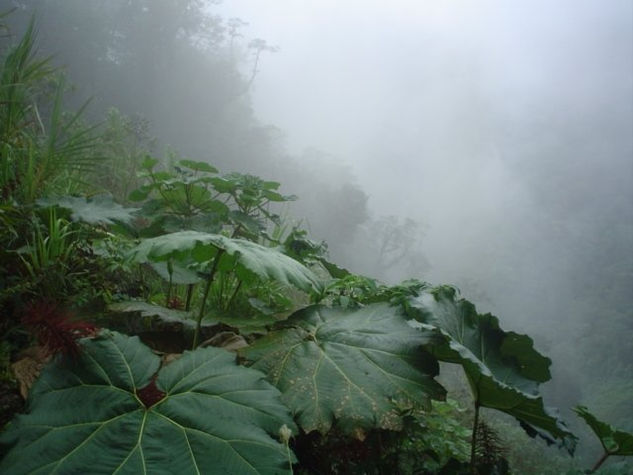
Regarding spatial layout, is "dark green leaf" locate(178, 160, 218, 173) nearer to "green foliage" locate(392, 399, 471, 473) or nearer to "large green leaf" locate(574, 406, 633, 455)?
"green foliage" locate(392, 399, 471, 473)

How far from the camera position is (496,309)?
36.7m

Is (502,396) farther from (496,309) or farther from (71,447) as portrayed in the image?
(496,309)

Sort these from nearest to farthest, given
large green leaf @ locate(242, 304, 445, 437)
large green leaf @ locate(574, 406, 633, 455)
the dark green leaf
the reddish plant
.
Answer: the reddish plant, large green leaf @ locate(242, 304, 445, 437), large green leaf @ locate(574, 406, 633, 455), the dark green leaf

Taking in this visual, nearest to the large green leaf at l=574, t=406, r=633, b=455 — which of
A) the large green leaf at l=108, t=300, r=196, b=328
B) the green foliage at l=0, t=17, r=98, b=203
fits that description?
the large green leaf at l=108, t=300, r=196, b=328

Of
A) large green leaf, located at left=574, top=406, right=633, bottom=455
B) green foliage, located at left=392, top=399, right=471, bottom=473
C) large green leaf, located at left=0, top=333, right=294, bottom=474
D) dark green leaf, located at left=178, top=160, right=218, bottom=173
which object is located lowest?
green foliage, located at left=392, top=399, right=471, bottom=473

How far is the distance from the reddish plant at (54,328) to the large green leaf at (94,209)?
0.99m

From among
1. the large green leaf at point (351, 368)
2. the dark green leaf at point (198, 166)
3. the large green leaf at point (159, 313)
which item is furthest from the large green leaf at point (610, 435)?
the dark green leaf at point (198, 166)

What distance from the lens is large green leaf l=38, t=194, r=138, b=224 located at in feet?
5.30

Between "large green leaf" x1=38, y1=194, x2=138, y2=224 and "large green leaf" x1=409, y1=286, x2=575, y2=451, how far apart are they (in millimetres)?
1348

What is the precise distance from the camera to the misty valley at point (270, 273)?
2.27 ft

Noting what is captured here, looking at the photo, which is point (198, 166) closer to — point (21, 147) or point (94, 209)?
point (94, 209)

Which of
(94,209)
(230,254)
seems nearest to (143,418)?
(230,254)

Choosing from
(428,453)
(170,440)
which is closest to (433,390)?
(428,453)

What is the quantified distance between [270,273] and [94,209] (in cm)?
129
